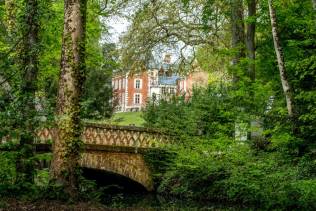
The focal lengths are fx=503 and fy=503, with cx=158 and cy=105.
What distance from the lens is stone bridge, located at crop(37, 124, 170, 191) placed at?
1789 cm

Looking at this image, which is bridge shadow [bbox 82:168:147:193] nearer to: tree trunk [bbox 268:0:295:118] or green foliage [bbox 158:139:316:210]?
green foliage [bbox 158:139:316:210]

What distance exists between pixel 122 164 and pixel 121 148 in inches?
28.5

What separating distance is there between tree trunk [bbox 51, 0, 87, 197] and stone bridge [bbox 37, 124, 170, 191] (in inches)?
319

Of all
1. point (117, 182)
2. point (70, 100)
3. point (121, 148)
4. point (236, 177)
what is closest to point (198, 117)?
point (121, 148)

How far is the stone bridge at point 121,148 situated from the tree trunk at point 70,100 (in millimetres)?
8114

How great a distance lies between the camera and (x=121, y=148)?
1877 centimetres

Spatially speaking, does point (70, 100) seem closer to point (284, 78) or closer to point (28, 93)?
point (28, 93)

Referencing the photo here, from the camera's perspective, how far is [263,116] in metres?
12.9

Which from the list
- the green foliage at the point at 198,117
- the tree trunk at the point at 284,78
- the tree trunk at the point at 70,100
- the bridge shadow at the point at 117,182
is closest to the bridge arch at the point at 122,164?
the bridge shadow at the point at 117,182

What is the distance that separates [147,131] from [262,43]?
6.40 meters

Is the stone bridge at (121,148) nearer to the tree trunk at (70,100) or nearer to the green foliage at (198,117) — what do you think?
the green foliage at (198,117)

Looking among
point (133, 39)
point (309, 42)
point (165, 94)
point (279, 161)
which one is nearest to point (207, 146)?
point (279, 161)

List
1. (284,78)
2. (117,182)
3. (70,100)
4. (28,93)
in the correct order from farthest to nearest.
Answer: (117,182)
(284,78)
(70,100)
(28,93)

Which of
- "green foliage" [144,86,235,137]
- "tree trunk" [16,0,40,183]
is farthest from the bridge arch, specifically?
"tree trunk" [16,0,40,183]
